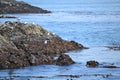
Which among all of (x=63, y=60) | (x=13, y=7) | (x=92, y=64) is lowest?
(x=92, y=64)

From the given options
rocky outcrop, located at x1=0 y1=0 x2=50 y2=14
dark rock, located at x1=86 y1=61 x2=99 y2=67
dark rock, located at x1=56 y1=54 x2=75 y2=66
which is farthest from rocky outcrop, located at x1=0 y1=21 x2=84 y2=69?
rocky outcrop, located at x1=0 y1=0 x2=50 y2=14

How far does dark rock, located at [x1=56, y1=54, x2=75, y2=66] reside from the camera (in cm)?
4934

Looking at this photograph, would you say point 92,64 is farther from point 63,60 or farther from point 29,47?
point 29,47

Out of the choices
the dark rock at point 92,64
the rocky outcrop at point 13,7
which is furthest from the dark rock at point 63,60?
the rocky outcrop at point 13,7

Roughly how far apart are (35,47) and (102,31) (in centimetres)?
3258

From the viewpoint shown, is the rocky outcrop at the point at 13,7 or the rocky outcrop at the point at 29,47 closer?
the rocky outcrop at the point at 29,47

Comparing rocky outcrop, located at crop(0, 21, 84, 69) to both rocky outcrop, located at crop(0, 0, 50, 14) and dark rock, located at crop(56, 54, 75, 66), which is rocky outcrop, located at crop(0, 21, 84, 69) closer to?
dark rock, located at crop(56, 54, 75, 66)

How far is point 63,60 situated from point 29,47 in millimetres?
5320

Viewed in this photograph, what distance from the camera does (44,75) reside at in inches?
1757

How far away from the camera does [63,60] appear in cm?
4956

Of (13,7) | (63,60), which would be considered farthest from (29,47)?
(13,7)

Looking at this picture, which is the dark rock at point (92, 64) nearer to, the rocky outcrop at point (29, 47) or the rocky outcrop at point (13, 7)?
the rocky outcrop at point (29, 47)

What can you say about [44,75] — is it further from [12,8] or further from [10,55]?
[12,8]

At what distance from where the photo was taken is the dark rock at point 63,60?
49344 millimetres
